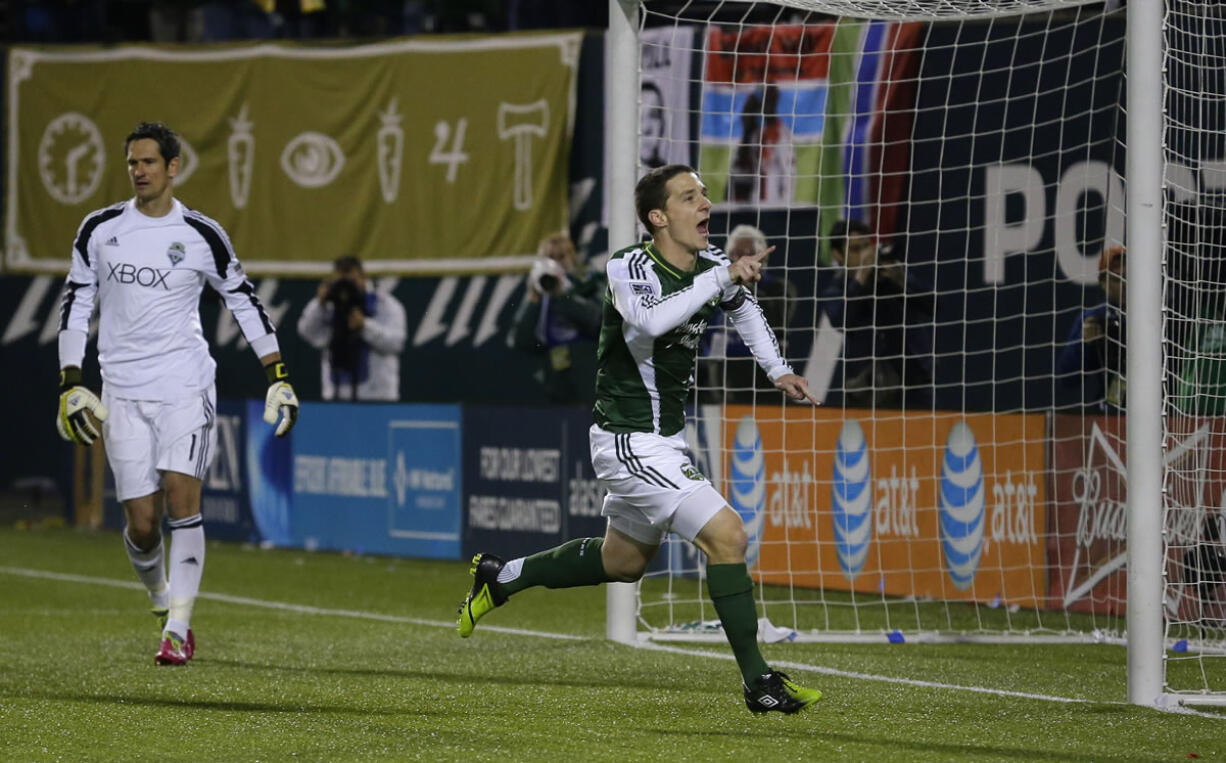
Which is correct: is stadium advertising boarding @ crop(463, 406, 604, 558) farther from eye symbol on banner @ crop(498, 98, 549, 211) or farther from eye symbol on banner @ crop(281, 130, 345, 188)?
eye symbol on banner @ crop(281, 130, 345, 188)

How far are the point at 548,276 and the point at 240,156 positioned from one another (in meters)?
5.77

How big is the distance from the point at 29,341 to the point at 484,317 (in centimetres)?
505

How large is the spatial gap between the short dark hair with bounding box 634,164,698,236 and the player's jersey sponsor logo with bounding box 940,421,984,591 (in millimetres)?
4609

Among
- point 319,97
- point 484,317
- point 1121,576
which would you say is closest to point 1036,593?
point 1121,576

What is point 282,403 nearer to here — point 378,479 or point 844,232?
point 844,232

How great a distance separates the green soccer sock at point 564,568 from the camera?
6934 mm

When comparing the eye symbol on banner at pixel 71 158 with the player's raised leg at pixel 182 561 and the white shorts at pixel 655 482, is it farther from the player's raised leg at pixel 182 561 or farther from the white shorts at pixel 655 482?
the white shorts at pixel 655 482

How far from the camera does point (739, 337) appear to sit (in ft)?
36.3

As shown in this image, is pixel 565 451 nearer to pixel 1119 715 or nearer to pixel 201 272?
pixel 201 272

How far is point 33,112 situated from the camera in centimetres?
1906

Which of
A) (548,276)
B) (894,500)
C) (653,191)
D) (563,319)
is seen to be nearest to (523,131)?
(548,276)

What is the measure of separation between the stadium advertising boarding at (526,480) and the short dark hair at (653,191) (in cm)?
611

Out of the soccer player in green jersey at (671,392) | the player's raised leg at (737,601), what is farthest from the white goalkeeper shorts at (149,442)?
the player's raised leg at (737,601)

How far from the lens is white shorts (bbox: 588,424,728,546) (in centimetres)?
629
